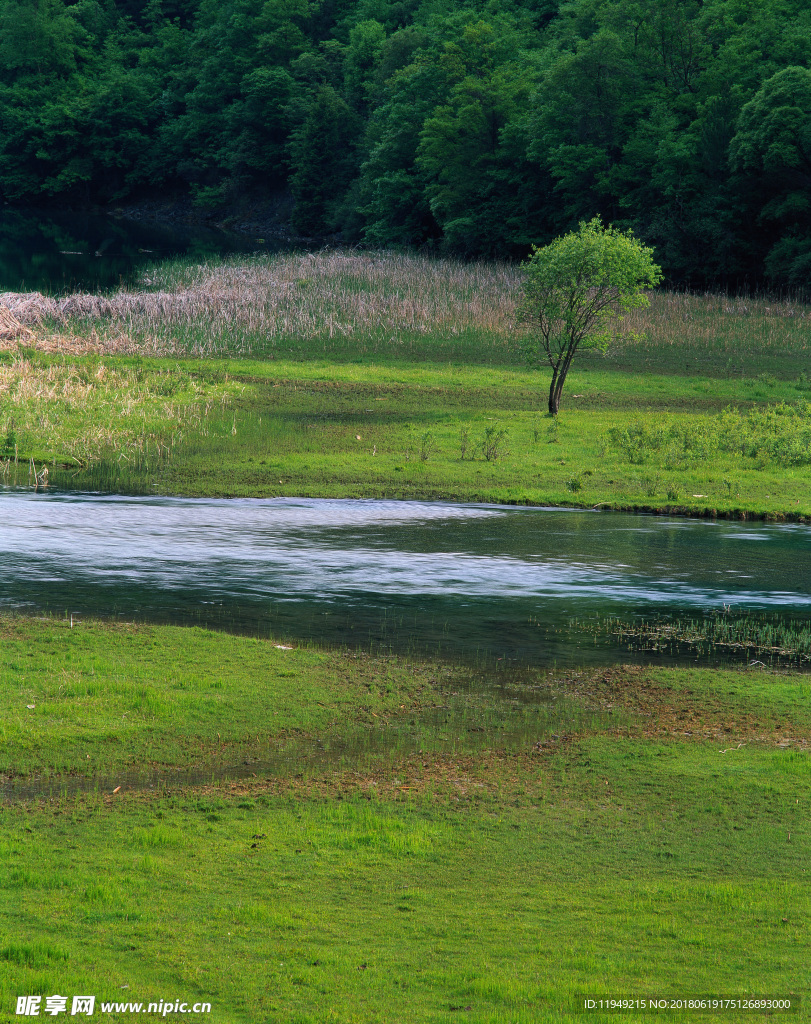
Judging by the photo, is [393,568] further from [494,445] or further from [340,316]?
[340,316]

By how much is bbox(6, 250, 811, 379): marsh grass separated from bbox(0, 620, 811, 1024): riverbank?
22.3 m

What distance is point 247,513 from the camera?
63.8 feet

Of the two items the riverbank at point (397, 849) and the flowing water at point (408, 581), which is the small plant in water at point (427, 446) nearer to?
the flowing water at point (408, 581)

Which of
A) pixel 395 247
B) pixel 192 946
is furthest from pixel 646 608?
pixel 395 247

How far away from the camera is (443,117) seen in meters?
76.1

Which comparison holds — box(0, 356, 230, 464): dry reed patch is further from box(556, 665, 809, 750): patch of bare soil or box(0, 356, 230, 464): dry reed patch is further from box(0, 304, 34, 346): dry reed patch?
box(556, 665, 809, 750): patch of bare soil

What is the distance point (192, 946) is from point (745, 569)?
12.5 metres

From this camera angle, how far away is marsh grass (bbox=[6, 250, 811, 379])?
3709cm

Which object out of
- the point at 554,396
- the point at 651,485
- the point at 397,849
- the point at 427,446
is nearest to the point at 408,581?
the point at 397,849

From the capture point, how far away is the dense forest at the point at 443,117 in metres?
59.5

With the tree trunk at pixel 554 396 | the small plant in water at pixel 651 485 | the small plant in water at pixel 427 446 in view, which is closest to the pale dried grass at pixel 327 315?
the tree trunk at pixel 554 396

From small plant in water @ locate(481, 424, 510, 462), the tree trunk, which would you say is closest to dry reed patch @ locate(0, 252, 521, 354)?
the tree trunk

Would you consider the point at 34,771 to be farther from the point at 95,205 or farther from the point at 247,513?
the point at 95,205

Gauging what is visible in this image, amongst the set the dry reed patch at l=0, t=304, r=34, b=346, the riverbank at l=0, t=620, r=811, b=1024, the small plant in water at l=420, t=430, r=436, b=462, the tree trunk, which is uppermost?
the dry reed patch at l=0, t=304, r=34, b=346
